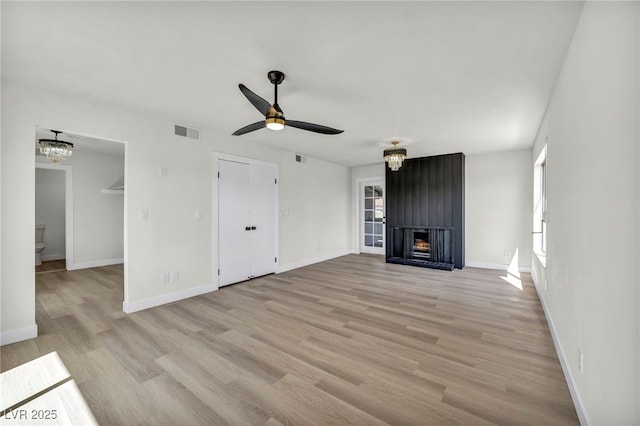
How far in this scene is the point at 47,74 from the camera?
2.46 m

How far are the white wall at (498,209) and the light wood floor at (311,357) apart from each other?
1.76 metres

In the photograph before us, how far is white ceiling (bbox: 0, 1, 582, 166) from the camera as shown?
1.70 m

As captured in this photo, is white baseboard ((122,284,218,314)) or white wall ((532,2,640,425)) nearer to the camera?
white wall ((532,2,640,425))

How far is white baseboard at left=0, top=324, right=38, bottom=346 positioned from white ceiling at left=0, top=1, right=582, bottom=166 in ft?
7.91

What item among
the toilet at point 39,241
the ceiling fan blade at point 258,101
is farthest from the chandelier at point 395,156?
the toilet at point 39,241

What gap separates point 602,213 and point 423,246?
5.14 metres

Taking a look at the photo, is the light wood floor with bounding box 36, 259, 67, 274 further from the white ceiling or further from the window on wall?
the window on wall

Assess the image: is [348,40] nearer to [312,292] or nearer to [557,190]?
[557,190]

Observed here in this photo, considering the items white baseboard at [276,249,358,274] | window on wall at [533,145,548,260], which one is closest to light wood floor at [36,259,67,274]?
white baseboard at [276,249,358,274]

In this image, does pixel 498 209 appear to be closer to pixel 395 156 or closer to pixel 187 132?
pixel 395 156

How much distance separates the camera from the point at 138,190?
11.2ft

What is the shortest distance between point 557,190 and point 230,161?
4244mm

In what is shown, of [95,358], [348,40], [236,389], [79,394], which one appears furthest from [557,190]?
[95,358]

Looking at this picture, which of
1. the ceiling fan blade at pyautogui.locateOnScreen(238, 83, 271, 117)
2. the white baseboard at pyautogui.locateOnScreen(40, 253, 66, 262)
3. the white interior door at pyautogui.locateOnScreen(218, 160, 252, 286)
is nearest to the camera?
the ceiling fan blade at pyautogui.locateOnScreen(238, 83, 271, 117)
